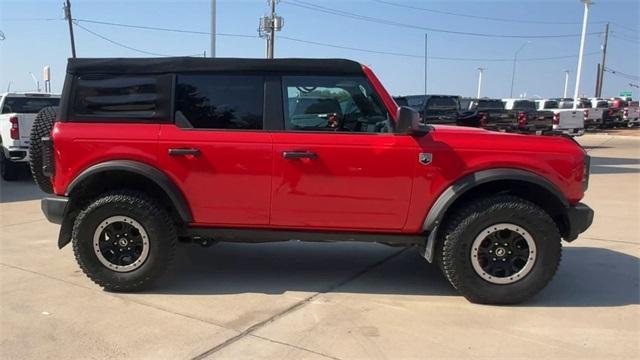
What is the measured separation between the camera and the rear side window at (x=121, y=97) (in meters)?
4.63

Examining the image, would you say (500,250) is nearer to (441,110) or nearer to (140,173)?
(140,173)

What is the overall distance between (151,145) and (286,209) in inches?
46.8

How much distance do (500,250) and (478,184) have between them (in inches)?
23.2

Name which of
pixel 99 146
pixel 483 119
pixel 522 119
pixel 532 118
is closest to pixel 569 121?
pixel 532 118

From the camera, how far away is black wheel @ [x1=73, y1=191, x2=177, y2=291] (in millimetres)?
4605

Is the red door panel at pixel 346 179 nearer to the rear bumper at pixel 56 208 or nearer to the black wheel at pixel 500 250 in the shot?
the black wheel at pixel 500 250

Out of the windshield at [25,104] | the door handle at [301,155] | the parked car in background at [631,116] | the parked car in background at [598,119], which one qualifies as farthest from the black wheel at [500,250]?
the parked car in background at [631,116]

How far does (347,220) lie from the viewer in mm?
4570

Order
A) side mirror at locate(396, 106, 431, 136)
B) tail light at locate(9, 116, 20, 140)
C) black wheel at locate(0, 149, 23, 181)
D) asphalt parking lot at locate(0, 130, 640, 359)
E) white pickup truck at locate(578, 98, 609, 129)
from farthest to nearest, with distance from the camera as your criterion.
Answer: white pickup truck at locate(578, 98, 609, 129) → black wheel at locate(0, 149, 23, 181) → tail light at locate(9, 116, 20, 140) → side mirror at locate(396, 106, 431, 136) → asphalt parking lot at locate(0, 130, 640, 359)

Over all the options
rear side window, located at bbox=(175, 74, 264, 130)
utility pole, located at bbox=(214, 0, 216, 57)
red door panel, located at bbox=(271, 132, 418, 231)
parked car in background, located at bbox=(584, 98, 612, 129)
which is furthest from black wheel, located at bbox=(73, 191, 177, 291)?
parked car in background, located at bbox=(584, 98, 612, 129)

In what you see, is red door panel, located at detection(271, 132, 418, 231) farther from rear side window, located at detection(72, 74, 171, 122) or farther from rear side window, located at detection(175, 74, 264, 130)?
rear side window, located at detection(72, 74, 171, 122)

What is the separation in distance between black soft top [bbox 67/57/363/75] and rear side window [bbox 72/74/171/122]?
0.06 meters

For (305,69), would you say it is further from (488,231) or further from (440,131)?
(488,231)

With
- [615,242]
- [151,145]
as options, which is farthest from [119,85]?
[615,242]
